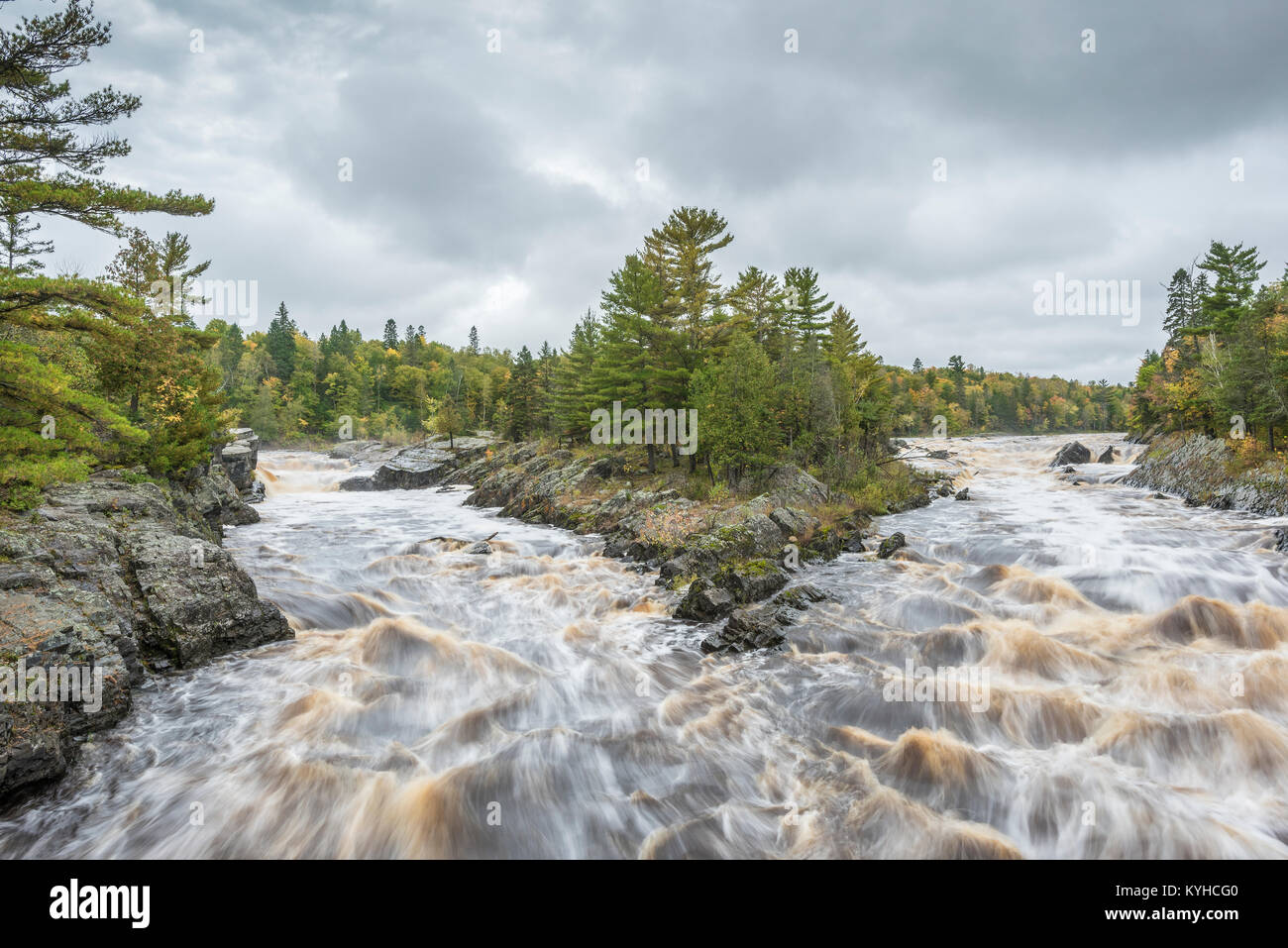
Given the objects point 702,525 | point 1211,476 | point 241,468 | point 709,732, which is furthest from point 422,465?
point 1211,476

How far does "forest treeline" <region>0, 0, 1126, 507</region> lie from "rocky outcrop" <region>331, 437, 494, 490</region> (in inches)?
151

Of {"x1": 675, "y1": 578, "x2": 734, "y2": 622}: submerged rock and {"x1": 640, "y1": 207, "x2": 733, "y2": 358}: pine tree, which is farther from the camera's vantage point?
{"x1": 640, "y1": 207, "x2": 733, "y2": 358}: pine tree

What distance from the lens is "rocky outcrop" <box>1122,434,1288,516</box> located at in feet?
72.6

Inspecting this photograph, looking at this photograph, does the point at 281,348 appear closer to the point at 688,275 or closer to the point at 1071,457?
the point at 688,275

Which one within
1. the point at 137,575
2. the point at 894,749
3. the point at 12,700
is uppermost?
the point at 137,575

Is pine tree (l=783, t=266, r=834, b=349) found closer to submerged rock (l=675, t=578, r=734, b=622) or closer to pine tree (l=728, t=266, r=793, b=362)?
pine tree (l=728, t=266, r=793, b=362)

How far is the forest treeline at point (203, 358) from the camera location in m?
8.68

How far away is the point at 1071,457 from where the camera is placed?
164 feet

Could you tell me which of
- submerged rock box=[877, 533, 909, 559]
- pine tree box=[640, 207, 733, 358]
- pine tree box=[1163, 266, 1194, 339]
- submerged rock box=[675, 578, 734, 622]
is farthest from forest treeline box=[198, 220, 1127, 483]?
pine tree box=[1163, 266, 1194, 339]

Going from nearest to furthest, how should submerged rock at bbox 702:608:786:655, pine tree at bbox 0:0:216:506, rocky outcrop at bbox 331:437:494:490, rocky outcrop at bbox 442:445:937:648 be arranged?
pine tree at bbox 0:0:216:506
submerged rock at bbox 702:608:786:655
rocky outcrop at bbox 442:445:937:648
rocky outcrop at bbox 331:437:494:490
